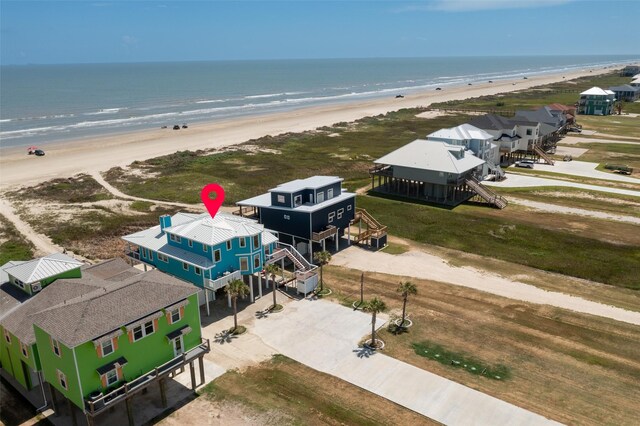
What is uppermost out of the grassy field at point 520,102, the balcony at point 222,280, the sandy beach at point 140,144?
the grassy field at point 520,102

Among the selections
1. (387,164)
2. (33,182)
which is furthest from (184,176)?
(387,164)

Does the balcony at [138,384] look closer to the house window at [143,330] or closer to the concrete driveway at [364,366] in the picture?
the house window at [143,330]

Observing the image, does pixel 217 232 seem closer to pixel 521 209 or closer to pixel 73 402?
pixel 73 402

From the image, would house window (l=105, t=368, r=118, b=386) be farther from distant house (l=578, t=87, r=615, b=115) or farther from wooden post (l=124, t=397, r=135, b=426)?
distant house (l=578, t=87, r=615, b=115)

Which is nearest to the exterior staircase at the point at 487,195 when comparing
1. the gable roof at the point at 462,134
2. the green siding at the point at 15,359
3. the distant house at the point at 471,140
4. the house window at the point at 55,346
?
the distant house at the point at 471,140

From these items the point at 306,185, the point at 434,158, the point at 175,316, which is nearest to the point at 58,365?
the point at 175,316

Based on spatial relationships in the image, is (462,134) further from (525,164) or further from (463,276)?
(463,276)
